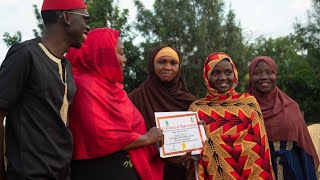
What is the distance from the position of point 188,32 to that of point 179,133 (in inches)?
807

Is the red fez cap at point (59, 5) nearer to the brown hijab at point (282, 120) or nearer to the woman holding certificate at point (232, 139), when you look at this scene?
the woman holding certificate at point (232, 139)

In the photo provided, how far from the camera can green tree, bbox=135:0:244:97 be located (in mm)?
22922

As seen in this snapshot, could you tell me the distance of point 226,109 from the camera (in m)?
3.96

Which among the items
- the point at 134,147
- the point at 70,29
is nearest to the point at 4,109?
the point at 70,29

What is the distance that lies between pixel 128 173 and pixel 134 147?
0.20m

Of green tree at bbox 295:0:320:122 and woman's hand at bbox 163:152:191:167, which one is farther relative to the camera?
green tree at bbox 295:0:320:122

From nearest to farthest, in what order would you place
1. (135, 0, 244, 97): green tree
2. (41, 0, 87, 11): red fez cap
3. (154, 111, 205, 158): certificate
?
(41, 0, 87, 11): red fez cap
(154, 111, 205, 158): certificate
(135, 0, 244, 97): green tree

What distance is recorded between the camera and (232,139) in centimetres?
381

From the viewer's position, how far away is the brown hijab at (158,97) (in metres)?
4.05

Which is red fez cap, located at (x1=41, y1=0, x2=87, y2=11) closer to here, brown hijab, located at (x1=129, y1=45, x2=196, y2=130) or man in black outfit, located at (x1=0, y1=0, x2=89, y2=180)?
man in black outfit, located at (x1=0, y1=0, x2=89, y2=180)

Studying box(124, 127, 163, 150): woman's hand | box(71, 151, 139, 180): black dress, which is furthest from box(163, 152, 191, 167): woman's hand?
box(71, 151, 139, 180): black dress

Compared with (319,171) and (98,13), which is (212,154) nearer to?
(319,171)

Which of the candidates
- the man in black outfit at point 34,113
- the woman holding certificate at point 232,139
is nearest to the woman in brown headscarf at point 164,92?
the woman holding certificate at point 232,139

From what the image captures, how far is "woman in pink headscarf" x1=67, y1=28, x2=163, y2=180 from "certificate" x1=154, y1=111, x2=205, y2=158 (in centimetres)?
20
